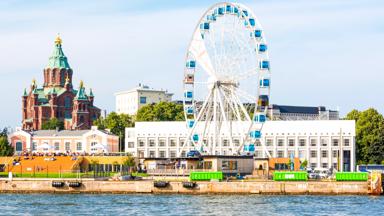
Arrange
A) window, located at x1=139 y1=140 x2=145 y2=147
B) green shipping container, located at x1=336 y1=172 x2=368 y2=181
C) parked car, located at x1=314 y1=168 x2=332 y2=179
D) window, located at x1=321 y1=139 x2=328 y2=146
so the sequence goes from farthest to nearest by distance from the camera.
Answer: window, located at x1=139 y1=140 x2=145 y2=147 < window, located at x1=321 y1=139 x2=328 y2=146 < parked car, located at x1=314 y1=168 x2=332 y2=179 < green shipping container, located at x1=336 y1=172 x2=368 y2=181

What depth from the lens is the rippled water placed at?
8819 centimetres

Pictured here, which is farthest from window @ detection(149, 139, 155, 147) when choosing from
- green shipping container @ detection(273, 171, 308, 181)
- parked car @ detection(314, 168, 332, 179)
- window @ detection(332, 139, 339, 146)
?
green shipping container @ detection(273, 171, 308, 181)

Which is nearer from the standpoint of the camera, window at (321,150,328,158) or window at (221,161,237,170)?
window at (221,161,237,170)

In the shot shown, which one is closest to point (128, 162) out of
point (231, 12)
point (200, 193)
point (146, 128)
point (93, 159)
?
point (93, 159)

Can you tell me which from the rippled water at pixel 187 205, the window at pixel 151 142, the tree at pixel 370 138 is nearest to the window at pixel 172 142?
the window at pixel 151 142

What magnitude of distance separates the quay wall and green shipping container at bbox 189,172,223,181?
3636mm

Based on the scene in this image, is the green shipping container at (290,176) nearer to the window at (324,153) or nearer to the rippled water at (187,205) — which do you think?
the rippled water at (187,205)

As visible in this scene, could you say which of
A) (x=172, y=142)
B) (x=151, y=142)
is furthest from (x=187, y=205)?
(x=151, y=142)

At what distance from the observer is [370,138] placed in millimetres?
181125

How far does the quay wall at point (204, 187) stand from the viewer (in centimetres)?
10731

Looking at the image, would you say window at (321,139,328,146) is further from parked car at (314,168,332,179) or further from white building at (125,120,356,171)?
parked car at (314,168,332,179)

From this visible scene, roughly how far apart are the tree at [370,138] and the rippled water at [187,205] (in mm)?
78014

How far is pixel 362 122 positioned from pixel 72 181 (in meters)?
83.5

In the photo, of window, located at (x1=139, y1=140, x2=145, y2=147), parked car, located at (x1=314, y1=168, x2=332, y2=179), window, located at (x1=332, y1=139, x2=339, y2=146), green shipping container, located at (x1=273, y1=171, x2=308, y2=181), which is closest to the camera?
green shipping container, located at (x1=273, y1=171, x2=308, y2=181)
